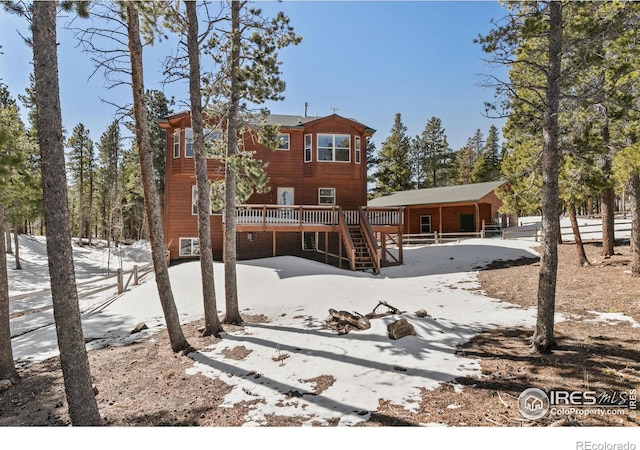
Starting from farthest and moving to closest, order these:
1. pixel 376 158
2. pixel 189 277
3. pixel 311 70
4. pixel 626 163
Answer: pixel 376 158 → pixel 189 277 → pixel 311 70 → pixel 626 163

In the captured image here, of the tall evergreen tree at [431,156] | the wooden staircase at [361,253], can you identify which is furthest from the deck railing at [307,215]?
the tall evergreen tree at [431,156]

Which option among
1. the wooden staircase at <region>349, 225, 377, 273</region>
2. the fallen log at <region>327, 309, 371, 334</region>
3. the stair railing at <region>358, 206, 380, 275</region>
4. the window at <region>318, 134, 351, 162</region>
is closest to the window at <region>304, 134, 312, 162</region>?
the window at <region>318, 134, 351, 162</region>

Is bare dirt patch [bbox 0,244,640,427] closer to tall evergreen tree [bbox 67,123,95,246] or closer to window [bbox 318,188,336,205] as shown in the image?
window [bbox 318,188,336,205]

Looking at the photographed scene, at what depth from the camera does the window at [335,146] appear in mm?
16734

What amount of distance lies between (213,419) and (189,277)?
29.8 ft

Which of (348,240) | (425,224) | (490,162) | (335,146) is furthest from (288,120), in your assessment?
(490,162)

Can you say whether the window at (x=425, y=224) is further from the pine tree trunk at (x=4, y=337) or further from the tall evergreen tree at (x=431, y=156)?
the pine tree trunk at (x=4, y=337)

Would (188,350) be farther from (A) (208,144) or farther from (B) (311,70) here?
(B) (311,70)

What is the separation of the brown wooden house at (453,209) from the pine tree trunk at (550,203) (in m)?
19.3

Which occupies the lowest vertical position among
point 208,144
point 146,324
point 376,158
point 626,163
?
point 146,324

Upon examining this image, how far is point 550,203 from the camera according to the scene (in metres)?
5.07
